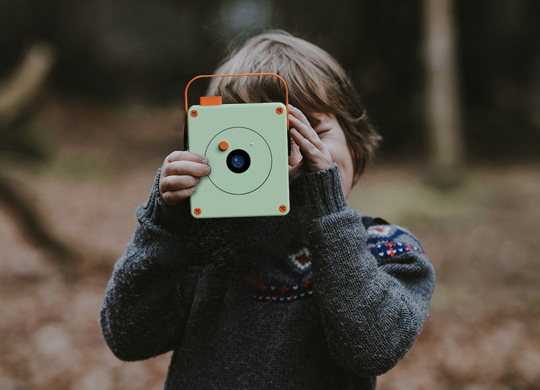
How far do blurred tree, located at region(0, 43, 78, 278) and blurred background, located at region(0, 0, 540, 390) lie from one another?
0.04ft

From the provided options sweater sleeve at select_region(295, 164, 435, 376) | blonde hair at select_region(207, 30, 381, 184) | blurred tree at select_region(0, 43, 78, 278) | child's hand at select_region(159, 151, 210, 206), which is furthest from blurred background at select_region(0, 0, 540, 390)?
sweater sleeve at select_region(295, 164, 435, 376)

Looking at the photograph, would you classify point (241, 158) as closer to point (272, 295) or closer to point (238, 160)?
point (238, 160)

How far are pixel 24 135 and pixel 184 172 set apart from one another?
3711mm

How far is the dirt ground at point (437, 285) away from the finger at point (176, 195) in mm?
304

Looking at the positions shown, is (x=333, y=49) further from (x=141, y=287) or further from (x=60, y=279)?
(x=141, y=287)

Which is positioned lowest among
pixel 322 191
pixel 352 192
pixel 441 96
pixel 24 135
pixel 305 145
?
pixel 352 192

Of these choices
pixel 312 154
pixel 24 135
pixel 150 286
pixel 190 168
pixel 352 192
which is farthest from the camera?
pixel 352 192

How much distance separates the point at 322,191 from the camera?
2.93ft

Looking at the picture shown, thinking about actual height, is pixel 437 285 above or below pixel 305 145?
below

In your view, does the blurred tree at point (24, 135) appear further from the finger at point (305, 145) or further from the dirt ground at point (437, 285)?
the finger at point (305, 145)

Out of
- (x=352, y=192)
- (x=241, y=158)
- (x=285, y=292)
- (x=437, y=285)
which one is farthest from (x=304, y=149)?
(x=352, y=192)

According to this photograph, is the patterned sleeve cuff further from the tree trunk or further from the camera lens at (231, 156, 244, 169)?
the tree trunk

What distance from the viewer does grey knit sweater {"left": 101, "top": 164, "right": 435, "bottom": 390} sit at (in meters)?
0.89

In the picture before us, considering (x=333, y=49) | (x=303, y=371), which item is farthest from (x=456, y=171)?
(x=303, y=371)
